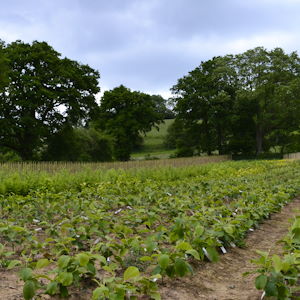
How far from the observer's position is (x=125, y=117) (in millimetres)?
49938

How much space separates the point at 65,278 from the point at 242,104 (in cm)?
4426

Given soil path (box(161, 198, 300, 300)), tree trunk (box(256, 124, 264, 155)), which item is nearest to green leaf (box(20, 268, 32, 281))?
soil path (box(161, 198, 300, 300))

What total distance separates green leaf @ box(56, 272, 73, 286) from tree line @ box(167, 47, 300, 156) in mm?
40321

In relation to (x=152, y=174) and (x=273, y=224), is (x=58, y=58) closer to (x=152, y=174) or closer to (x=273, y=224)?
(x=152, y=174)

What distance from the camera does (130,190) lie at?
9.12m

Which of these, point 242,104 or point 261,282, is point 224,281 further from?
point 242,104

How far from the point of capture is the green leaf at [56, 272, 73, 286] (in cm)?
262

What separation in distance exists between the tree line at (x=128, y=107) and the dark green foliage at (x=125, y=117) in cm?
14

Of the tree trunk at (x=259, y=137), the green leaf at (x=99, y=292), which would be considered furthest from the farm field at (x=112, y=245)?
the tree trunk at (x=259, y=137)

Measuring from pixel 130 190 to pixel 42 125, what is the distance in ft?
86.1

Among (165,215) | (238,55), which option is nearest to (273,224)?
(165,215)

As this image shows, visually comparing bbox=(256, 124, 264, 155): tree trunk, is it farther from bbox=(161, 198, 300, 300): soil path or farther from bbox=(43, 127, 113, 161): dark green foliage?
bbox=(161, 198, 300, 300): soil path

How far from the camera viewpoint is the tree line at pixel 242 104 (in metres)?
41.6

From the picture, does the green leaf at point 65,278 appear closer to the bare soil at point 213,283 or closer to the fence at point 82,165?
the bare soil at point 213,283
